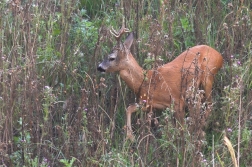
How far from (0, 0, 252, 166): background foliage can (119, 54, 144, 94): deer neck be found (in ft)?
0.36

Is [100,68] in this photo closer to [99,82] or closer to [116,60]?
[116,60]

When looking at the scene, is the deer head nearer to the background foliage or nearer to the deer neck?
the deer neck

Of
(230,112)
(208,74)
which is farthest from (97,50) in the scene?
(230,112)

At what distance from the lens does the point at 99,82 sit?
6.14 metres

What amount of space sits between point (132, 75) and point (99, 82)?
359 millimetres

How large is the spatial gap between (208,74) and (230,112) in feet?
2.31

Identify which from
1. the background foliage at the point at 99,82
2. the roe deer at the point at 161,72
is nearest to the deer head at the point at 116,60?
the roe deer at the point at 161,72

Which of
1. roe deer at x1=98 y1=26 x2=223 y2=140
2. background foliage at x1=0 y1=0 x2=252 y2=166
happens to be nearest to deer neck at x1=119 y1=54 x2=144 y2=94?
roe deer at x1=98 y1=26 x2=223 y2=140

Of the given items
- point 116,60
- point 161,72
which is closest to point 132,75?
point 116,60

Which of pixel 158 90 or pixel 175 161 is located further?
pixel 158 90

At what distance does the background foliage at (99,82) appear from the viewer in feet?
16.1

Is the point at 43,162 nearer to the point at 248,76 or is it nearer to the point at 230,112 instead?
the point at 230,112

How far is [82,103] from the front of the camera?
4.99m

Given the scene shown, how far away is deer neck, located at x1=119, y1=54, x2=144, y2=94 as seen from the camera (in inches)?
233
